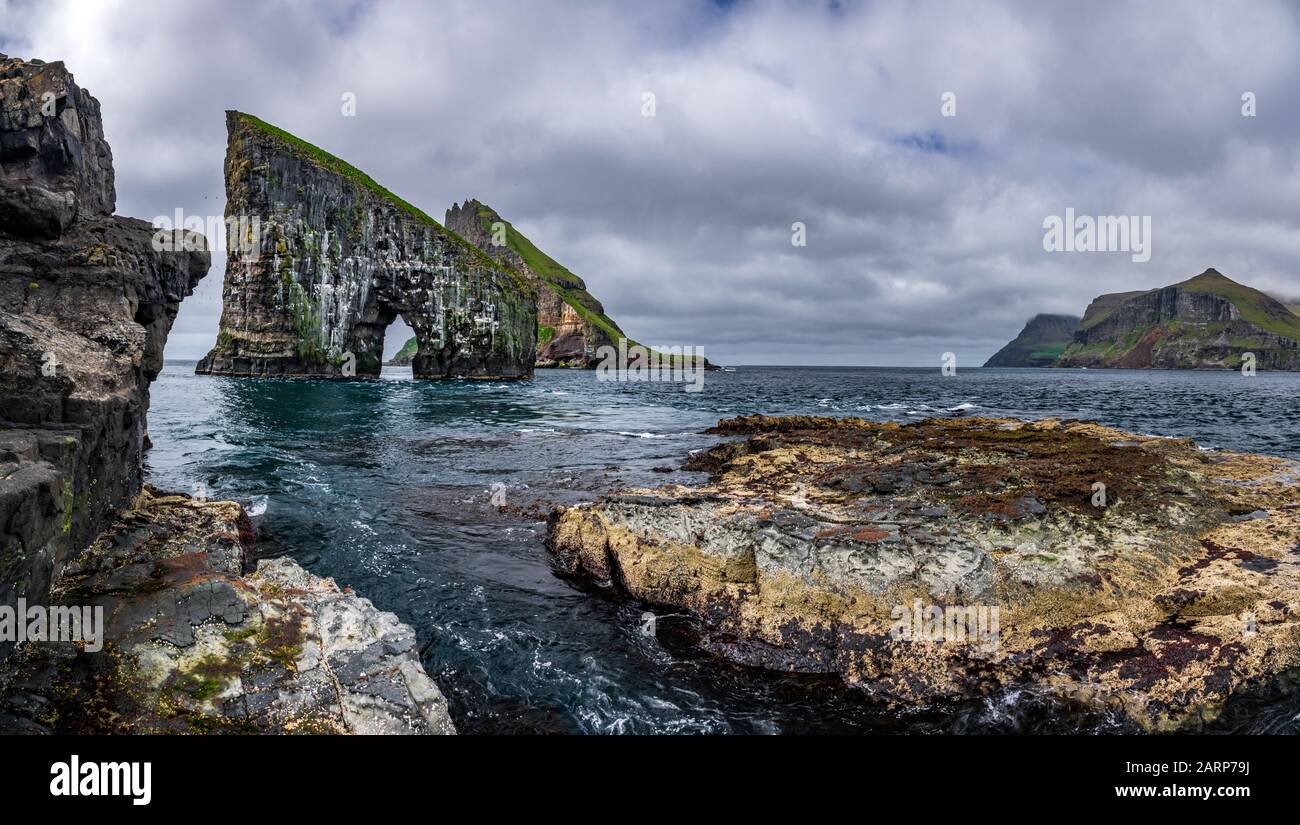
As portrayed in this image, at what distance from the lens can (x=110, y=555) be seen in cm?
1030

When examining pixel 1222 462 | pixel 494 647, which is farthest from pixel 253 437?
pixel 1222 462

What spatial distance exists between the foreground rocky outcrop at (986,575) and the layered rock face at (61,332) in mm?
8788

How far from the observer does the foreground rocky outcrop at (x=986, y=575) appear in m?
8.84

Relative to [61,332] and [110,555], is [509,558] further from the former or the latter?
[61,332]

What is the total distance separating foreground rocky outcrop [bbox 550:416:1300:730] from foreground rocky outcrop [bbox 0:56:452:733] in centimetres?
544

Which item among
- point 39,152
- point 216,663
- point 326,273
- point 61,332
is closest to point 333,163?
point 326,273

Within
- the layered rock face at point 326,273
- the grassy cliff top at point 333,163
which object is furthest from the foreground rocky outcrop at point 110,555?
the grassy cliff top at point 333,163

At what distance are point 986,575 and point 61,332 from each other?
57.2 feet

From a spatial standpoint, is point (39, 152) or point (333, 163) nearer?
point (39, 152)

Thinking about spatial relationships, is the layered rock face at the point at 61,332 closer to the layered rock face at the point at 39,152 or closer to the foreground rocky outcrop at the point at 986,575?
the layered rock face at the point at 39,152

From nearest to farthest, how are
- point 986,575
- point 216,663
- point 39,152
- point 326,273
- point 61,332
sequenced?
1. point 216,663
2. point 986,575
3. point 61,332
4. point 39,152
5. point 326,273
